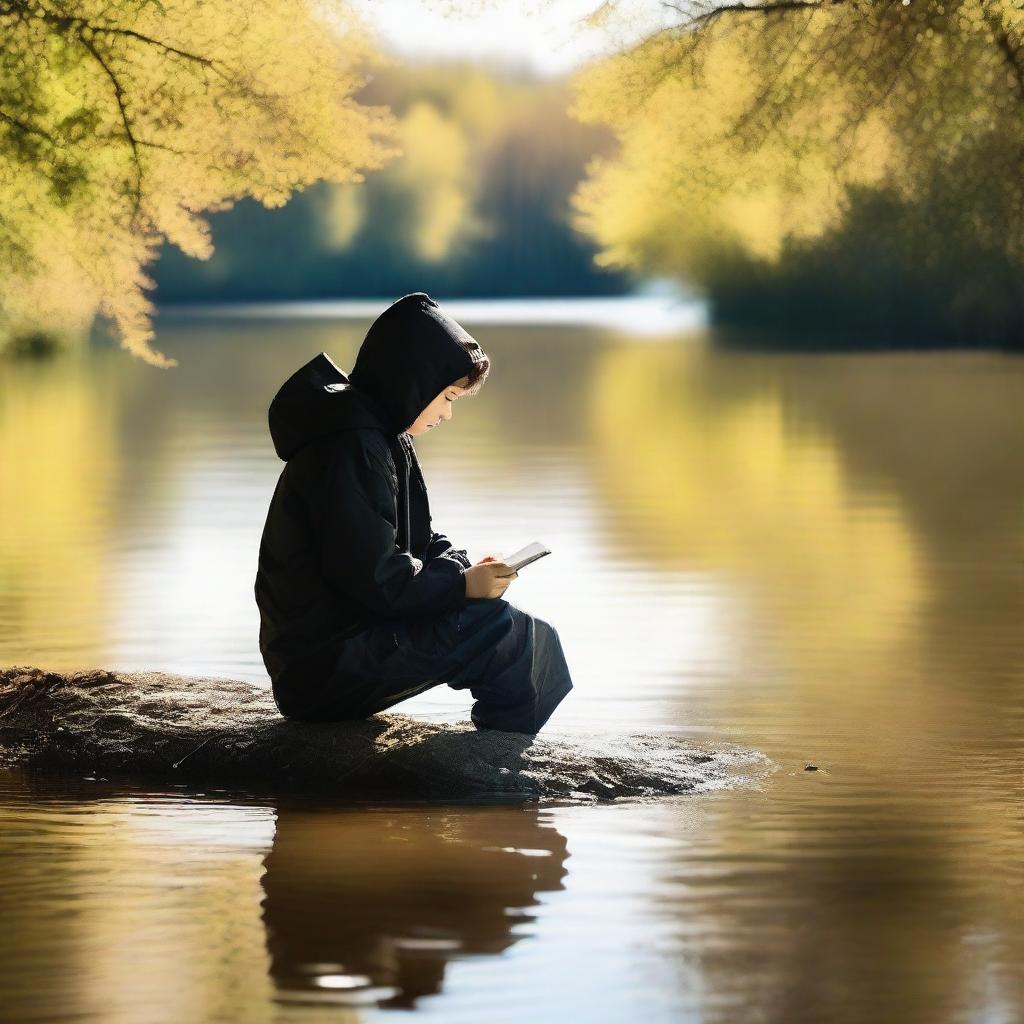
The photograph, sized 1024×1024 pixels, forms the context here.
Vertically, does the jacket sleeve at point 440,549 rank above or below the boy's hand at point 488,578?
above

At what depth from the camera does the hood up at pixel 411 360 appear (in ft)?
19.3

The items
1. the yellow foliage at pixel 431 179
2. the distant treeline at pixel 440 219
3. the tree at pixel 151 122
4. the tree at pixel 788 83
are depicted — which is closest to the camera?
the tree at pixel 151 122

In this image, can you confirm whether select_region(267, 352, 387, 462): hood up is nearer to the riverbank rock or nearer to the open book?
the open book

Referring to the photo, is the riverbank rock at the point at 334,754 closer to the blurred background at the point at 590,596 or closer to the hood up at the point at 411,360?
the blurred background at the point at 590,596

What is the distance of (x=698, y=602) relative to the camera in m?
9.90

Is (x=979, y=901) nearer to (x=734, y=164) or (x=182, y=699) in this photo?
(x=182, y=699)

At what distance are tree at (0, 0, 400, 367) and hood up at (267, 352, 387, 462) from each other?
3.83m

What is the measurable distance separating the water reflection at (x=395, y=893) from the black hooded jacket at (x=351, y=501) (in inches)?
19.9

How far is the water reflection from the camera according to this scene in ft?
14.7

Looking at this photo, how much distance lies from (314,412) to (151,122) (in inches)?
168

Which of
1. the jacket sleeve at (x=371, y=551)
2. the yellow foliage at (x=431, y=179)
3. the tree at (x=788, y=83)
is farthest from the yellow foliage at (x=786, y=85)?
the yellow foliage at (x=431, y=179)

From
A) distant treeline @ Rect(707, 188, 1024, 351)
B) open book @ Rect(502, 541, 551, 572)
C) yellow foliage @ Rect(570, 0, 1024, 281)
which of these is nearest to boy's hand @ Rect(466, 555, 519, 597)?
open book @ Rect(502, 541, 551, 572)

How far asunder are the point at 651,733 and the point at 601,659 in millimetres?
1394

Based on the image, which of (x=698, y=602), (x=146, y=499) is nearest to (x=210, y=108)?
(x=698, y=602)
